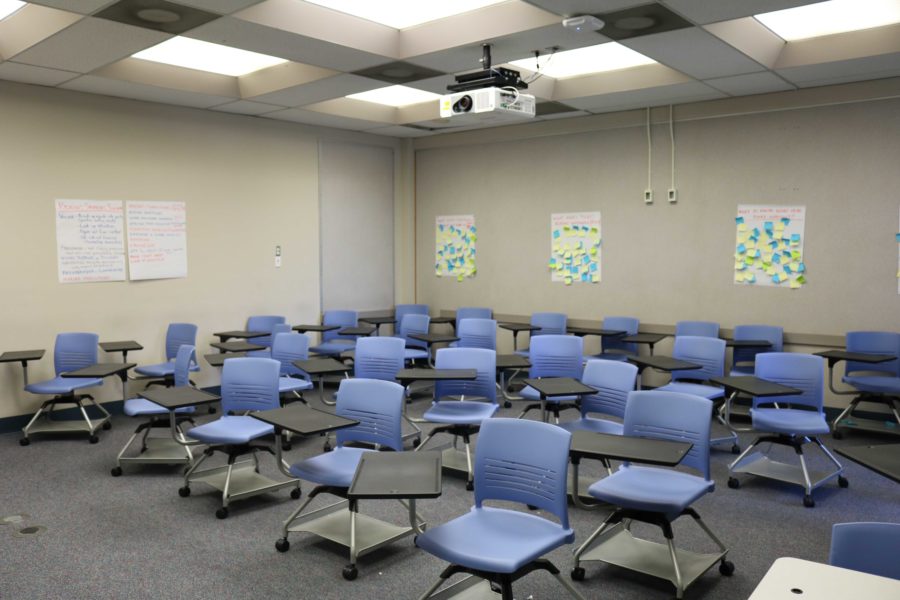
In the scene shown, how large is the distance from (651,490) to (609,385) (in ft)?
3.83

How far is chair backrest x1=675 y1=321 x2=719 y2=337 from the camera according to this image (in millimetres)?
6586

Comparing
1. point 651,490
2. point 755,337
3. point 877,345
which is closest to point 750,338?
point 755,337

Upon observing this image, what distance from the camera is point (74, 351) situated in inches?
235

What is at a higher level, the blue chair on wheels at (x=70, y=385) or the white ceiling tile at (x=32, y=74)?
the white ceiling tile at (x=32, y=74)

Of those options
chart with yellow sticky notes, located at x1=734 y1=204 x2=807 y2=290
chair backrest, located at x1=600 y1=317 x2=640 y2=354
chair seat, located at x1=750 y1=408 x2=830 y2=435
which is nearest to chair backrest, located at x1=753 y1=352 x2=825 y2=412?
chair seat, located at x1=750 y1=408 x2=830 y2=435

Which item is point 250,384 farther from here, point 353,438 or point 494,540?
point 494,540

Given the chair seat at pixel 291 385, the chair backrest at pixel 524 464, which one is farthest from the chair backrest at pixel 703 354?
the chair seat at pixel 291 385

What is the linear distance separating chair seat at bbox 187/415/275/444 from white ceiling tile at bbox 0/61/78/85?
321 cm

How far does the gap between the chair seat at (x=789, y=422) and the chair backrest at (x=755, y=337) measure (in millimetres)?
1545

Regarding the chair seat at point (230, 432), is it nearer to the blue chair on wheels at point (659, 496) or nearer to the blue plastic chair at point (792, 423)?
the blue chair on wheels at point (659, 496)

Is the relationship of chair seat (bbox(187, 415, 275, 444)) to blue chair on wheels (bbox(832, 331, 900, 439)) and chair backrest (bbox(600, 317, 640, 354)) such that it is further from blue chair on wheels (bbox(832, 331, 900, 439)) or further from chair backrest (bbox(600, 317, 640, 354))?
blue chair on wheels (bbox(832, 331, 900, 439))

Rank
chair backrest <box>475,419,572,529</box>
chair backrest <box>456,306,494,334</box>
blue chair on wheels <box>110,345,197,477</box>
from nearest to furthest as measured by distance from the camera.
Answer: chair backrest <box>475,419,572,529</box> → blue chair on wheels <box>110,345,197,477</box> → chair backrest <box>456,306,494,334</box>

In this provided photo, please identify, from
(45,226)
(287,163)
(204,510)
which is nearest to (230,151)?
(287,163)

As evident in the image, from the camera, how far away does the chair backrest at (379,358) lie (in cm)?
541
